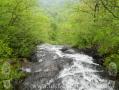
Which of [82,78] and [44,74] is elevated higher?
[82,78]

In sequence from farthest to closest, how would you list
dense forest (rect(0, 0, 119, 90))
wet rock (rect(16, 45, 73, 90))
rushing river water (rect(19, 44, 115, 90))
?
dense forest (rect(0, 0, 119, 90)) < wet rock (rect(16, 45, 73, 90)) < rushing river water (rect(19, 44, 115, 90))

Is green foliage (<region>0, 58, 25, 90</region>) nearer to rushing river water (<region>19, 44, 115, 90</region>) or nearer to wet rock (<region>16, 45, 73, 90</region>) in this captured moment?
wet rock (<region>16, 45, 73, 90</region>)

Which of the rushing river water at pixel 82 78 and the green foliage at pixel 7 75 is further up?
the green foliage at pixel 7 75

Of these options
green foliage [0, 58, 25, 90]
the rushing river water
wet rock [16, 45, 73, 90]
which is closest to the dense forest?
green foliage [0, 58, 25, 90]

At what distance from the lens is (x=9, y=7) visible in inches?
1010

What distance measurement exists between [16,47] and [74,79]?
9.87 meters

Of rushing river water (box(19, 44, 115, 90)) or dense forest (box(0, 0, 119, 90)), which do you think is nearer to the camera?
rushing river water (box(19, 44, 115, 90))

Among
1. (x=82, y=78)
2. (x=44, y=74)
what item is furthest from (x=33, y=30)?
(x=82, y=78)

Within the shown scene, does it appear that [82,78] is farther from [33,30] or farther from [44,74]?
[33,30]

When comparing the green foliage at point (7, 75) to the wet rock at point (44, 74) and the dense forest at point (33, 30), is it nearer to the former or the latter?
the dense forest at point (33, 30)

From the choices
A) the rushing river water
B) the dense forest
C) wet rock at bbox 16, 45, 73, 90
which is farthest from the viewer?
the dense forest

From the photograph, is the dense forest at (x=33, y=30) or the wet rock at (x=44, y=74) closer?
the wet rock at (x=44, y=74)

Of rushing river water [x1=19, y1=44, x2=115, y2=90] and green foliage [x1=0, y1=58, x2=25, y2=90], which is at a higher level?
green foliage [x1=0, y1=58, x2=25, y2=90]

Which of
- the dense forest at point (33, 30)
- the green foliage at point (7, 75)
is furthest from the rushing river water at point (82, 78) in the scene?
the green foliage at point (7, 75)
